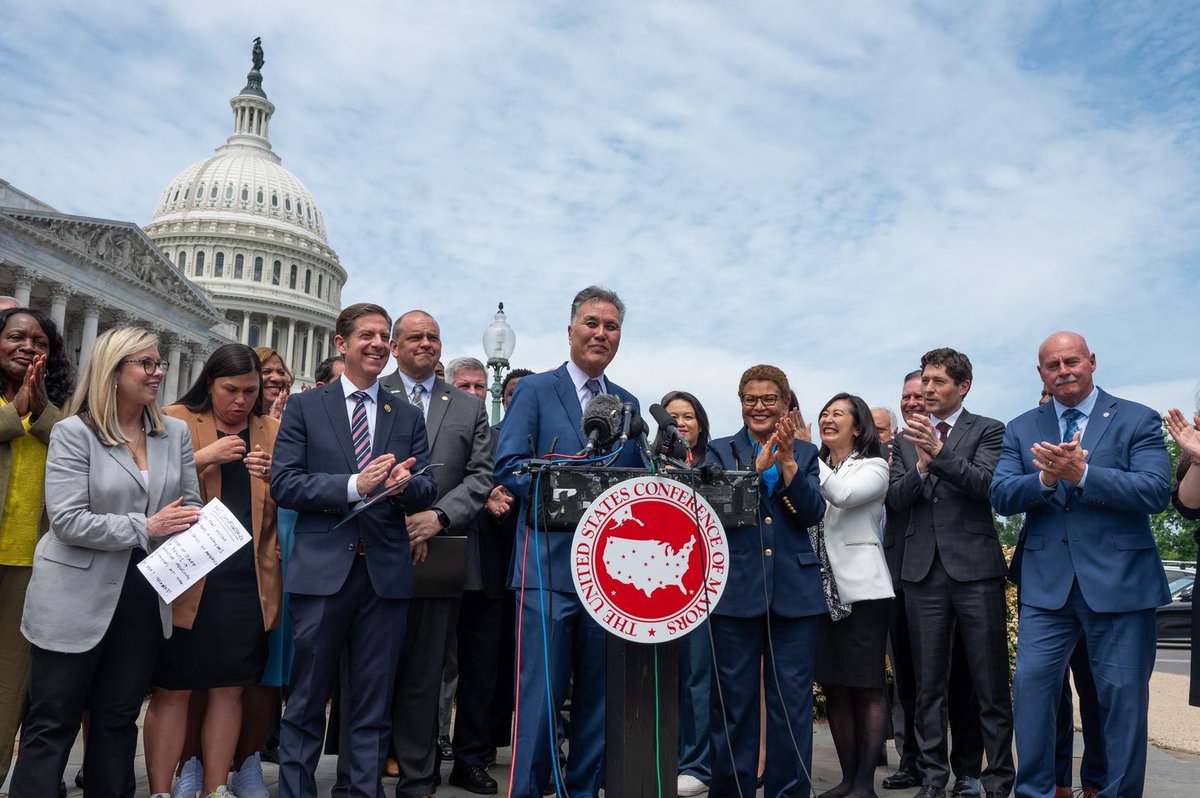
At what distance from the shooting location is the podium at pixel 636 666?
11.8 feet

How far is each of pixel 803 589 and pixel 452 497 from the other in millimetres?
1791

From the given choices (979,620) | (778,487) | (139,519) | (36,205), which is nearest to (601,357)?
(778,487)

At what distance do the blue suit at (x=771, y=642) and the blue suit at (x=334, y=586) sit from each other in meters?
1.50

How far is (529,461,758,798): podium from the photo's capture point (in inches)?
142

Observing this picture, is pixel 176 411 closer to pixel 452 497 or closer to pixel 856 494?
pixel 452 497

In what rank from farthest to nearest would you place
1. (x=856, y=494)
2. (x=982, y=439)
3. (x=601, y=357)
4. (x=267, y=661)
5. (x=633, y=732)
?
(x=982, y=439) → (x=856, y=494) → (x=267, y=661) → (x=601, y=357) → (x=633, y=732)

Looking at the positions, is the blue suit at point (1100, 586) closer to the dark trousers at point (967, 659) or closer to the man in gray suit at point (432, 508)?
the dark trousers at point (967, 659)

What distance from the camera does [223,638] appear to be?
14.9ft

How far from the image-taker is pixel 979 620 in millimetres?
5164

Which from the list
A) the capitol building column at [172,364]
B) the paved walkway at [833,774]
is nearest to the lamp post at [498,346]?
the paved walkway at [833,774]

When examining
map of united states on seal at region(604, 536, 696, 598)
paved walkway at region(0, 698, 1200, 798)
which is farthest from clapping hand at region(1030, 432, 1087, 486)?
paved walkway at region(0, 698, 1200, 798)

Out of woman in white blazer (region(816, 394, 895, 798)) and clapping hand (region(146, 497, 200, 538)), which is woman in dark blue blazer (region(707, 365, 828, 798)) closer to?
woman in white blazer (region(816, 394, 895, 798))

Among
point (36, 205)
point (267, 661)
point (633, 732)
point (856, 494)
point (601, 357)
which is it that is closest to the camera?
point (633, 732)

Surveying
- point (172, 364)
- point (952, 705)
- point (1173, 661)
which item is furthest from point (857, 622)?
point (172, 364)
